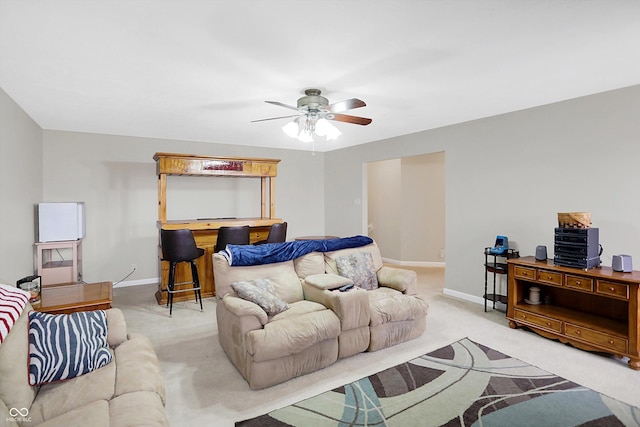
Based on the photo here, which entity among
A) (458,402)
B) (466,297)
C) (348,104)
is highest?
(348,104)

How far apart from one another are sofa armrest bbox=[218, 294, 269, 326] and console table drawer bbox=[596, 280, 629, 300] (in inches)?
111

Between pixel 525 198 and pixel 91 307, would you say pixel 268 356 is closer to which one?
pixel 91 307

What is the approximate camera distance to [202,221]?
485cm

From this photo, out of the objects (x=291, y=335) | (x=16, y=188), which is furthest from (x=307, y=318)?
(x=16, y=188)

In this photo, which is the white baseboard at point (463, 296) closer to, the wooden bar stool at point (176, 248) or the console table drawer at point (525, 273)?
the console table drawer at point (525, 273)

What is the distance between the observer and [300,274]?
11.1ft

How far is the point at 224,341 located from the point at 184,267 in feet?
6.68

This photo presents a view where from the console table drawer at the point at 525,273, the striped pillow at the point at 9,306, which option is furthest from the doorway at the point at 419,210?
the striped pillow at the point at 9,306

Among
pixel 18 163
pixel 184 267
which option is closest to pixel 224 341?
pixel 184 267

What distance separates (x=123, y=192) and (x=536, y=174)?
18.6ft

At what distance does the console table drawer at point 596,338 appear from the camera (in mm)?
2766

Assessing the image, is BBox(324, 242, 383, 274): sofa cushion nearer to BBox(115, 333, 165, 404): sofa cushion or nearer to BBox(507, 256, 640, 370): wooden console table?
BBox(507, 256, 640, 370): wooden console table

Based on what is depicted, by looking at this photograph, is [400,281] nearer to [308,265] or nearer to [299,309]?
[308,265]

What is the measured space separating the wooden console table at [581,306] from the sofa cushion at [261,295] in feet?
8.04
